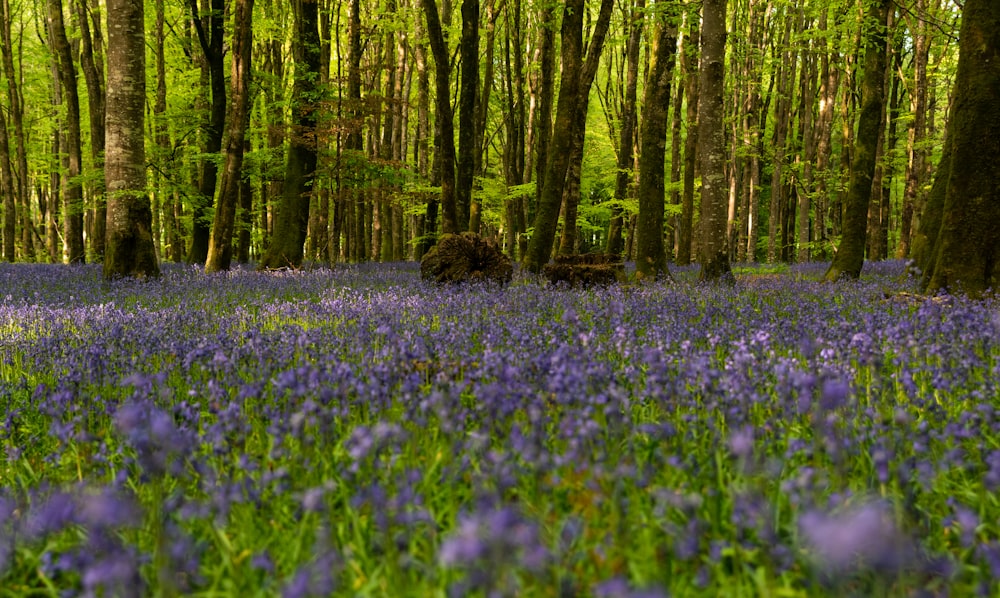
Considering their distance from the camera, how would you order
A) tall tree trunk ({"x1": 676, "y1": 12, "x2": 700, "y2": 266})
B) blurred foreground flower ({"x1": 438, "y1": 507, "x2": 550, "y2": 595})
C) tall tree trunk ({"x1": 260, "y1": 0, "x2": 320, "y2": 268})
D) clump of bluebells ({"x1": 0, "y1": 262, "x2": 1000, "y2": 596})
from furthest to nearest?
tall tree trunk ({"x1": 676, "y1": 12, "x2": 700, "y2": 266}) → tall tree trunk ({"x1": 260, "y1": 0, "x2": 320, "y2": 268}) → clump of bluebells ({"x1": 0, "y1": 262, "x2": 1000, "y2": 596}) → blurred foreground flower ({"x1": 438, "y1": 507, "x2": 550, "y2": 595})

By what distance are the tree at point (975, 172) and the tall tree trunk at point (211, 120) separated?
1745 centimetres

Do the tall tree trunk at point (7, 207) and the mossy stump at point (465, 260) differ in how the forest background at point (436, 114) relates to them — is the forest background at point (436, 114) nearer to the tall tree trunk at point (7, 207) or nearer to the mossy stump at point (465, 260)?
the tall tree trunk at point (7, 207)

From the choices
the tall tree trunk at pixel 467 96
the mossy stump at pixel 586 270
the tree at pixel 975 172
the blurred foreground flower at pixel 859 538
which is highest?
the tall tree trunk at pixel 467 96

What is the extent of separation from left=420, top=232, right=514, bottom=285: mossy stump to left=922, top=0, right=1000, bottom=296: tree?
6983 mm

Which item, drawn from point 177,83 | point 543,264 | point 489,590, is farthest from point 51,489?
point 177,83

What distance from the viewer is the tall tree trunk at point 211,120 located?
17703 mm

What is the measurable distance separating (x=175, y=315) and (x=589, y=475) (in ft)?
19.8

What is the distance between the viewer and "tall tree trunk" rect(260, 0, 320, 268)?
15109 mm

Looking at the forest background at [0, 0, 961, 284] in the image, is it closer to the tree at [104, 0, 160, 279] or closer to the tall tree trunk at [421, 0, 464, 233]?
the tall tree trunk at [421, 0, 464, 233]

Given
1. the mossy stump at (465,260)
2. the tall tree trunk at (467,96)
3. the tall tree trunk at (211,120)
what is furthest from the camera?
the tall tree trunk at (211,120)

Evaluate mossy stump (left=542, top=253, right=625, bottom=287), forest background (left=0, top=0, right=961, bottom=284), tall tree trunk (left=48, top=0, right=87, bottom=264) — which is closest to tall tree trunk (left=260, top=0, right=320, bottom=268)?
forest background (left=0, top=0, right=961, bottom=284)

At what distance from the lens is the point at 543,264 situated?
1316 cm

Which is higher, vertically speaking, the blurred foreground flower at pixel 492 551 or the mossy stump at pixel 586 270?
the mossy stump at pixel 586 270

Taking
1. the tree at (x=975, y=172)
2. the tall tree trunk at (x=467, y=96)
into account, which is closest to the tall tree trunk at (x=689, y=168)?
the tall tree trunk at (x=467, y=96)
